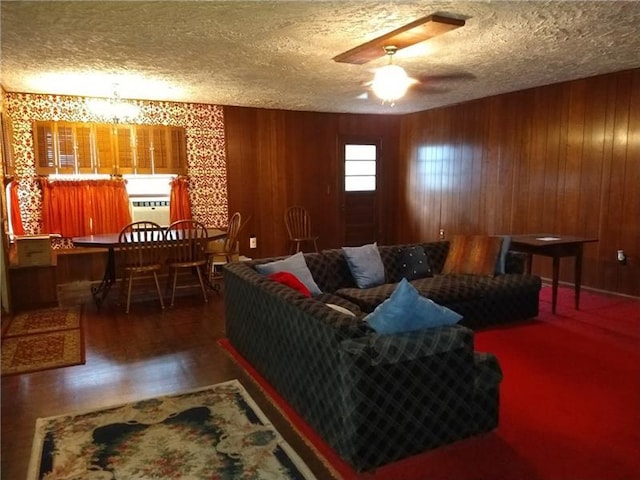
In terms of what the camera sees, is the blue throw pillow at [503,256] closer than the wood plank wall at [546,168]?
Yes

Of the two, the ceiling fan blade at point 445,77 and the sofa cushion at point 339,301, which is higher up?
the ceiling fan blade at point 445,77

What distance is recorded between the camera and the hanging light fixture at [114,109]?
5.77 m

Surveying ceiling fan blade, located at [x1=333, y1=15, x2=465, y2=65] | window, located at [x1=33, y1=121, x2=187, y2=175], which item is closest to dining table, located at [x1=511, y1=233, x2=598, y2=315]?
ceiling fan blade, located at [x1=333, y1=15, x2=465, y2=65]

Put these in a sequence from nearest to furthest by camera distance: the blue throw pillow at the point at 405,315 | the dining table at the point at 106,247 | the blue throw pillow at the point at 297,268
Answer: the blue throw pillow at the point at 405,315 → the blue throw pillow at the point at 297,268 → the dining table at the point at 106,247

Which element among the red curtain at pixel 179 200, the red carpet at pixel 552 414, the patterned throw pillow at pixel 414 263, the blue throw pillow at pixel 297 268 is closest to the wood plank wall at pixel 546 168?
the red carpet at pixel 552 414

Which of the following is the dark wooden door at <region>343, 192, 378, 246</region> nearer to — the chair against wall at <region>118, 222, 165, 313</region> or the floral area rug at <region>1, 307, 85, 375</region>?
the chair against wall at <region>118, 222, 165, 313</region>

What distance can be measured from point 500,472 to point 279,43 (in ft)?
10.2

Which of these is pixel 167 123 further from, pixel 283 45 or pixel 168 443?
pixel 168 443

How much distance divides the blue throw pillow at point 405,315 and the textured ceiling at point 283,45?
1799 millimetres

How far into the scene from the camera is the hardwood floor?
2416 millimetres

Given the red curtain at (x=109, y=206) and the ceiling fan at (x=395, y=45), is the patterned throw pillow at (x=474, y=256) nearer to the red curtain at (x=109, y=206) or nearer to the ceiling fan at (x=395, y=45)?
the ceiling fan at (x=395, y=45)

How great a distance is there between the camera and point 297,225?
281 inches

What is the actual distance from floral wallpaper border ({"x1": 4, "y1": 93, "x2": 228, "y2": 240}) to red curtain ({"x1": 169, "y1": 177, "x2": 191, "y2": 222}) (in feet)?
0.35

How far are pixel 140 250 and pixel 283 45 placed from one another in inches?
95.8
